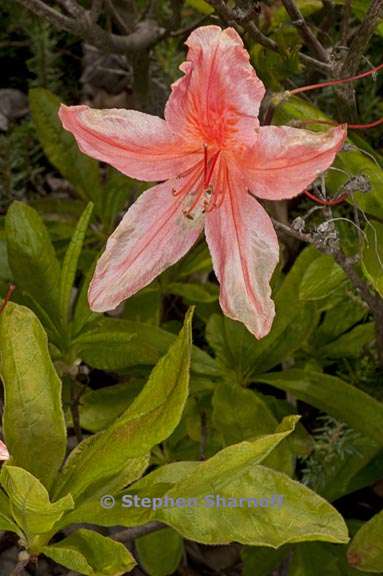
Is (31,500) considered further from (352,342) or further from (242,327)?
(352,342)

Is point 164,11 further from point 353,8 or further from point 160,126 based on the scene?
point 160,126

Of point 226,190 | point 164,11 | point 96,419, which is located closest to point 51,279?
point 96,419

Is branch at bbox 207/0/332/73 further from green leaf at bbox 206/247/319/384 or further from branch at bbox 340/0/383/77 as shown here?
green leaf at bbox 206/247/319/384

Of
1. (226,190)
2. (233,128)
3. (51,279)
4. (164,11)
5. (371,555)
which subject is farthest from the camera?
(164,11)

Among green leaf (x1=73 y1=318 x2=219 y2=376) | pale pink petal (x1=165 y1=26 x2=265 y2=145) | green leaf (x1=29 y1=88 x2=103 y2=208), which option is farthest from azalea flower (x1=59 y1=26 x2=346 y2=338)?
green leaf (x1=29 y1=88 x2=103 y2=208)

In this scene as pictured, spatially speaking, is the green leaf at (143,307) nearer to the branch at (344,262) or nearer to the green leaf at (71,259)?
the green leaf at (71,259)

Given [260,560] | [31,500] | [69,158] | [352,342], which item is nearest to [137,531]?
[31,500]
